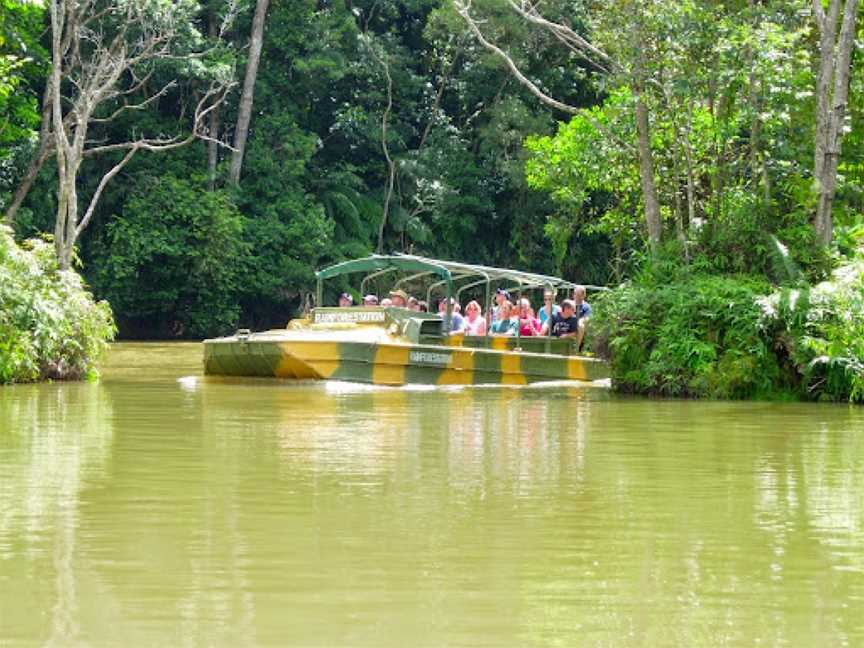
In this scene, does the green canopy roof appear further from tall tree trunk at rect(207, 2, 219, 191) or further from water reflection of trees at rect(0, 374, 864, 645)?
tall tree trunk at rect(207, 2, 219, 191)

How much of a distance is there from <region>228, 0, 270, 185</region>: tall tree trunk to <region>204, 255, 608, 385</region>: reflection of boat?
74.3 ft

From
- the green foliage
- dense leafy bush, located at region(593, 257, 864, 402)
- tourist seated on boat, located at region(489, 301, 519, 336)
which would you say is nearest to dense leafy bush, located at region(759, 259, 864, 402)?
dense leafy bush, located at region(593, 257, 864, 402)

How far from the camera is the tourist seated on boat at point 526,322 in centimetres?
2642

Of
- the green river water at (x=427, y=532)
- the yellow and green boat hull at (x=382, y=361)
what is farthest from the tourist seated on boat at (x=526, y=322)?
the green river water at (x=427, y=532)

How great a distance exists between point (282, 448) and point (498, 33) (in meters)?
37.6

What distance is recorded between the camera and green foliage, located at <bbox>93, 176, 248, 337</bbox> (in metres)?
44.8

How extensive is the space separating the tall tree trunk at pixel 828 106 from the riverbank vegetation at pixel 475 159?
3 centimetres

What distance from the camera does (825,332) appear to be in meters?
20.2

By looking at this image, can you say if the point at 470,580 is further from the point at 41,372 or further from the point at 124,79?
the point at 124,79

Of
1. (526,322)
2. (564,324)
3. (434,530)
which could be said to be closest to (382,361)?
(564,324)

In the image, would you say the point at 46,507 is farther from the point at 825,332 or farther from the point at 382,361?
the point at 382,361

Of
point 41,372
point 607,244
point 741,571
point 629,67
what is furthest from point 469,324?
point 607,244

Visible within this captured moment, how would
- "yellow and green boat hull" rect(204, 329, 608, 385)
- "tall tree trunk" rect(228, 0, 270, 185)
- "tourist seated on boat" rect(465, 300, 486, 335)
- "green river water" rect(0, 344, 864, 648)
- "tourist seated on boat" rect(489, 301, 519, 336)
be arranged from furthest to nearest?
"tall tree trunk" rect(228, 0, 270, 185), "tourist seated on boat" rect(489, 301, 519, 336), "tourist seated on boat" rect(465, 300, 486, 335), "yellow and green boat hull" rect(204, 329, 608, 385), "green river water" rect(0, 344, 864, 648)

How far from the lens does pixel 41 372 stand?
23.5 m
